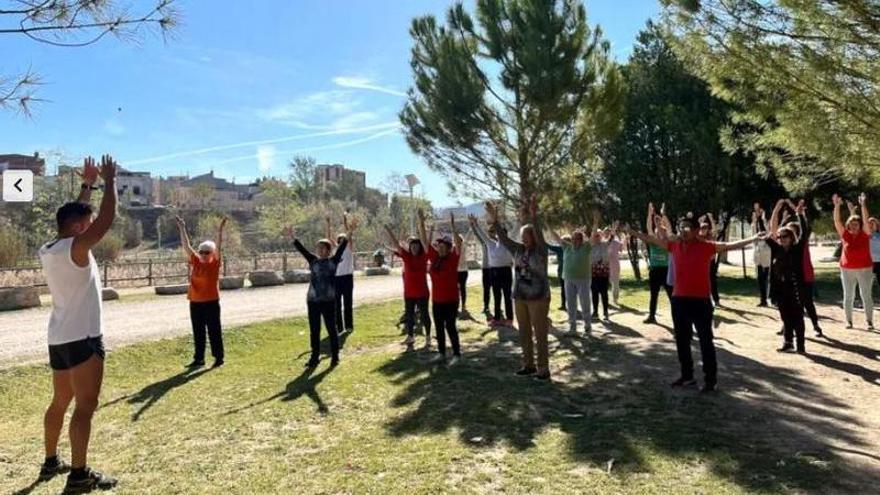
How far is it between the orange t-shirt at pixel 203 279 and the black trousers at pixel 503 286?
15.7ft

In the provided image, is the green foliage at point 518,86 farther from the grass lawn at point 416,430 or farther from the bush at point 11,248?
the bush at point 11,248

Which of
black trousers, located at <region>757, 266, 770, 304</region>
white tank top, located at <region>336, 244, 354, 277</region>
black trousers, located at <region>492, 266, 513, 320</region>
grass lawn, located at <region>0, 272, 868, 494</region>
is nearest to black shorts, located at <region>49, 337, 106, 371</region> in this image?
grass lawn, located at <region>0, 272, 868, 494</region>

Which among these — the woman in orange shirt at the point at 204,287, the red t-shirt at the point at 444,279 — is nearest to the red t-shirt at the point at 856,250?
the red t-shirt at the point at 444,279

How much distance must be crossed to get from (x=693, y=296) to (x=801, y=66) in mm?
2367

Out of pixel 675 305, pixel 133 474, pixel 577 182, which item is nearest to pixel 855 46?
pixel 675 305

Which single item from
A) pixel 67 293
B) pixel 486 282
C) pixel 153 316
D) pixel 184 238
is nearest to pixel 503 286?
pixel 486 282

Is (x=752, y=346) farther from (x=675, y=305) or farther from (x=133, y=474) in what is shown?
(x=133, y=474)

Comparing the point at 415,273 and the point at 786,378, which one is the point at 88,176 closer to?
the point at 415,273

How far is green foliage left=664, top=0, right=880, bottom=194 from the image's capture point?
5.60 meters

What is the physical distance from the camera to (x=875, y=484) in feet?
13.3

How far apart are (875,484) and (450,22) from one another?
13.2m

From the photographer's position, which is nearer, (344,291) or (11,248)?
(344,291)

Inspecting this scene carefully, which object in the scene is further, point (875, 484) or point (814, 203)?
point (814, 203)

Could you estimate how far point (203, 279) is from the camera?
8578mm
